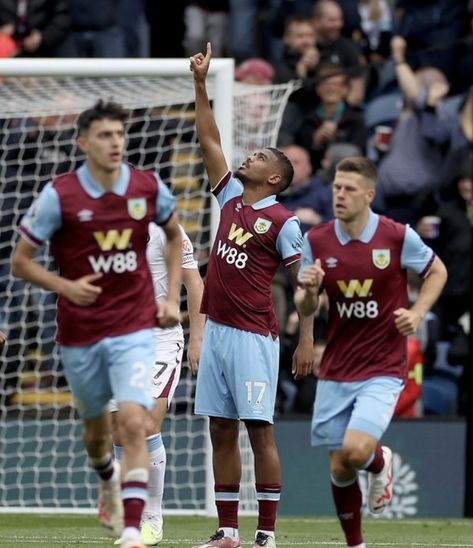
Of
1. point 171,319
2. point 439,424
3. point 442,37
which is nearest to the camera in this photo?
point 171,319

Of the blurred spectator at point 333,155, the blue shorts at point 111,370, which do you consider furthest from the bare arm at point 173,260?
the blurred spectator at point 333,155

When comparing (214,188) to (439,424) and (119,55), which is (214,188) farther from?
(119,55)

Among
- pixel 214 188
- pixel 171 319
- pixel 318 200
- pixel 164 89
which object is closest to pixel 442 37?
pixel 318 200

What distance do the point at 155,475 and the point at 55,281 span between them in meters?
2.56

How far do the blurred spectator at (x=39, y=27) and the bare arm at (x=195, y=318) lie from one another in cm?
717

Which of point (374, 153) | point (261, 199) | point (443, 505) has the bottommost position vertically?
point (443, 505)

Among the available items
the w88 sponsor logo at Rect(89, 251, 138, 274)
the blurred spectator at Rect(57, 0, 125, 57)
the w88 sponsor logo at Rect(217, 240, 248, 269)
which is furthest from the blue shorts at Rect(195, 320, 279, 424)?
the blurred spectator at Rect(57, 0, 125, 57)

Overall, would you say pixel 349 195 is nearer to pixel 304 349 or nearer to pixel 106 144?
pixel 304 349

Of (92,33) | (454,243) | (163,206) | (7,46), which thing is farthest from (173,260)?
(92,33)

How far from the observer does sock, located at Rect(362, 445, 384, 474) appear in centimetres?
809

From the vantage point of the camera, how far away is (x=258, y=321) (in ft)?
29.9

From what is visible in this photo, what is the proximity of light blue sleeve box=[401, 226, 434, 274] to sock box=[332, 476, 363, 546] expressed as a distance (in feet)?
3.95

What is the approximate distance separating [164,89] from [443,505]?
453 cm

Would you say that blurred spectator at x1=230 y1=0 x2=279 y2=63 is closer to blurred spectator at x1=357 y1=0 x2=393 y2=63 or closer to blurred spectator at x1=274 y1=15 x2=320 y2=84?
blurred spectator at x1=274 y1=15 x2=320 y2=84
